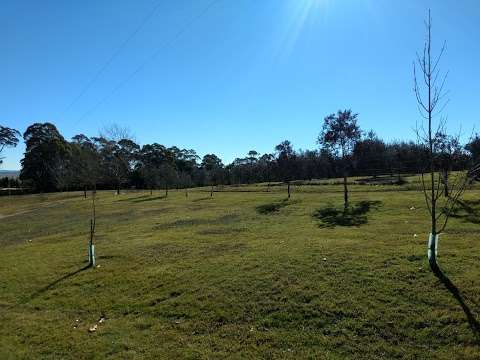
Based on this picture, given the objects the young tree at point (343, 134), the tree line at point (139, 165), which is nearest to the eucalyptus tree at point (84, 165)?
the tree line at point (139, 165)

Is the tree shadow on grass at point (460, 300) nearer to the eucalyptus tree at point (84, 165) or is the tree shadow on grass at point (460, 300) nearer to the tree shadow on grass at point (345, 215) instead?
the tree shadow on grass at point (345, 215)

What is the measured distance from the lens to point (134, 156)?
277ft

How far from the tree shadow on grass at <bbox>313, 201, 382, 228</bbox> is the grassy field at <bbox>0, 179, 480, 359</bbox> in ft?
7.44

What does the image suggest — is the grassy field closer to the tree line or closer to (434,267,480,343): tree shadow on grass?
(434,267,480,343): tree shadow on grass

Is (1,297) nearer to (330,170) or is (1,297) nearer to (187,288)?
(187,288)

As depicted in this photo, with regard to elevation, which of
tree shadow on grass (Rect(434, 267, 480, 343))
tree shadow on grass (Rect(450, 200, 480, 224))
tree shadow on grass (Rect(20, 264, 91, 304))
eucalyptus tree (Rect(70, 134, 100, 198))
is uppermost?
eucalyptus tree (Rect(70, 134, 100, 198))

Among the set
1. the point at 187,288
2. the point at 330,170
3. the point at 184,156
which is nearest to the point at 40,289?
the point at 187,288

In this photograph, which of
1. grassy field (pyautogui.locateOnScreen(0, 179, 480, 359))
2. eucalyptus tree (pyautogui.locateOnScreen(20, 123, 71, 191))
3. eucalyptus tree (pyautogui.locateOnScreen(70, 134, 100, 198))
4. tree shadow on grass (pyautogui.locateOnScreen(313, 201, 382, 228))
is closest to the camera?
grassy field (pyautogui.locateOnScreen(0, 179, 480, 359))

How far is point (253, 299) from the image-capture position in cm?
795

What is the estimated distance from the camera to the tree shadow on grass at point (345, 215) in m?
16.7

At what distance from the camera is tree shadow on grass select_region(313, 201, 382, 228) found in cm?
1672

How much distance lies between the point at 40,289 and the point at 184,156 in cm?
9412

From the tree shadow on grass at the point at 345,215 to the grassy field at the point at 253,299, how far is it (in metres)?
2.27

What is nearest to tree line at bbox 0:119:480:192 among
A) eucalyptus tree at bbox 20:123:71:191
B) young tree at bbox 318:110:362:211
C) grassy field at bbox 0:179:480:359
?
eucalyptus tree at bbox 20:123:71:191
